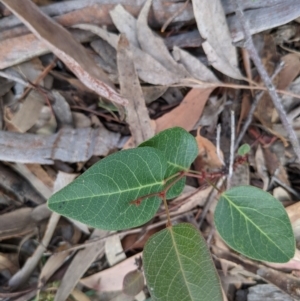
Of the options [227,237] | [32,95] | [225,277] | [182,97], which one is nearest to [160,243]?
[227,237]

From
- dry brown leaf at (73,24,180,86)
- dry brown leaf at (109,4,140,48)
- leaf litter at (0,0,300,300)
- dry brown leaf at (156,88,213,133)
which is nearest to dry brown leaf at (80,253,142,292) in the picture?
leaf litter at (0,0,300,300)

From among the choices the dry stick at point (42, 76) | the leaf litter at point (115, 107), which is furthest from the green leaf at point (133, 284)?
the dry stick at point (42, 76)

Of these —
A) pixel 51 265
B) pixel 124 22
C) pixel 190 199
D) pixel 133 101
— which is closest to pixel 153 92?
pixel 133 101

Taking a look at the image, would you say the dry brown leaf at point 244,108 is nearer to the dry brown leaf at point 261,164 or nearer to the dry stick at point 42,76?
the dry brown leaf at point 261,164

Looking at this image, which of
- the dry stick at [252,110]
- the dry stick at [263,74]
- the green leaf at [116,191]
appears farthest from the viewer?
the dry stick at [252,110]

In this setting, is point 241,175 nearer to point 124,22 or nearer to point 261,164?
point 261,164

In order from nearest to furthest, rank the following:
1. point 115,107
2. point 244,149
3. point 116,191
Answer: point 116,191 → point 244,149 → point 115,107

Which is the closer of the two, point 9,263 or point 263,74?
point 263,74

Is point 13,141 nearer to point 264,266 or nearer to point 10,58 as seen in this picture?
point 10,58
